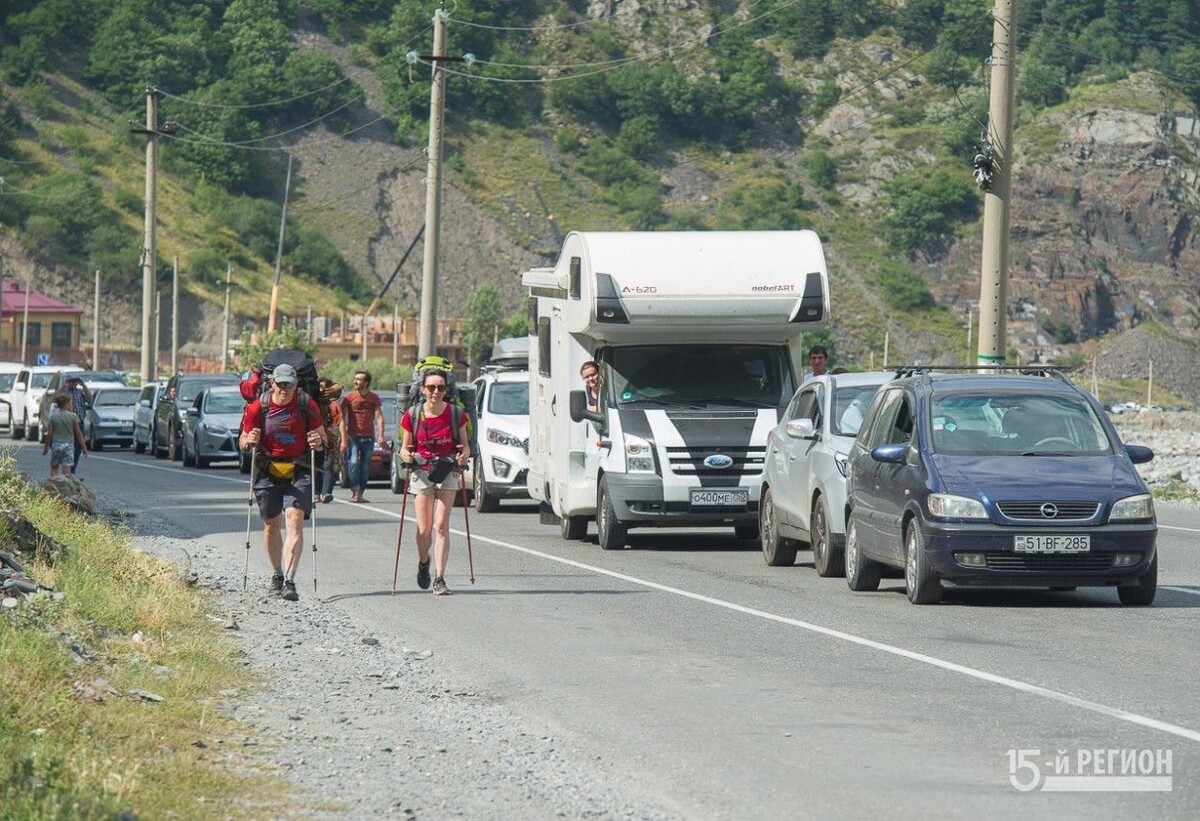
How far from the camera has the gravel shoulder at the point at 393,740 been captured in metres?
7.68

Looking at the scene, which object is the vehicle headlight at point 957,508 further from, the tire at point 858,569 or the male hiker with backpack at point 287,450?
the male hiker with backpack at point 287,450

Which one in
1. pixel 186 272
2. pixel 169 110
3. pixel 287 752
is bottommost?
pixel 287 752

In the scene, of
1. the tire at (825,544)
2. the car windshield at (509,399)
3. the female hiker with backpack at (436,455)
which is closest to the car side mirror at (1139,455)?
the tire at (825,544)

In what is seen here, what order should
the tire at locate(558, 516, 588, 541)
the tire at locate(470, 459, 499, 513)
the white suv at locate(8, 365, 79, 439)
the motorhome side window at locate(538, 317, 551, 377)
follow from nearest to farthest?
the tire at locate(558, 516, 588, 541), the motorhome side window at locate(538, 317, 551, 377), the tire at locate(470, 459, 499, 513), the white suv at locate(8, 365, 79, 439)

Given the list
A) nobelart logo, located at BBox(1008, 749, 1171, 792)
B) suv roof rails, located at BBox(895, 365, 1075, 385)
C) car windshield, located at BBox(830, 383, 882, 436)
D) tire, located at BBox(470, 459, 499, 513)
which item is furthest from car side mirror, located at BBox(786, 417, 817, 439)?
tire, located at BBox(470, 459, 499, 513)

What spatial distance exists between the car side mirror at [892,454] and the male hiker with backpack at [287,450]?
159 inches

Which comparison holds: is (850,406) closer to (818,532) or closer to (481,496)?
(818,532)

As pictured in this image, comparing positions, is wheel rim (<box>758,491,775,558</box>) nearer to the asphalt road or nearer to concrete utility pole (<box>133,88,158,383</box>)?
the asphalt road

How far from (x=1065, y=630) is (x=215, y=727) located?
20.2 ft

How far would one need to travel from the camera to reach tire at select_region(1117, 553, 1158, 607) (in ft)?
48.1

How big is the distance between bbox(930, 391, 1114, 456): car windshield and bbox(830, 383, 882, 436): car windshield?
2295mm

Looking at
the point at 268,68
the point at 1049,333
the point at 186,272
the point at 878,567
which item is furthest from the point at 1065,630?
the point at 268,68

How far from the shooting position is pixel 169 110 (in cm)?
17325

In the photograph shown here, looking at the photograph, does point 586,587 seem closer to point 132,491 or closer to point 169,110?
point 132,491
